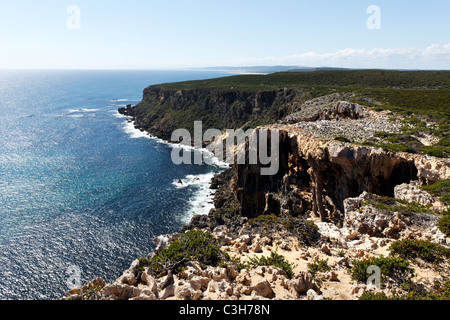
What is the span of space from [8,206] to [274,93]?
305 feet

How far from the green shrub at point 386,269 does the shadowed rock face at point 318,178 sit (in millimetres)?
15890

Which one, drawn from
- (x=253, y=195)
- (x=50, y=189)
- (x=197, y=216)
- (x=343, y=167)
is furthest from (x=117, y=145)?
(x=343, y=167)

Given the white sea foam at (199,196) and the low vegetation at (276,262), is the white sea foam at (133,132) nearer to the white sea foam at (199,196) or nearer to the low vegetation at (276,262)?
the white sea foam at (199,196)

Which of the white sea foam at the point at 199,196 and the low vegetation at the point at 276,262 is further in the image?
the white sea foam at the point at 199,196

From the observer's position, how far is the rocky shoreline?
47.9 ft

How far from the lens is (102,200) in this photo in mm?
61969

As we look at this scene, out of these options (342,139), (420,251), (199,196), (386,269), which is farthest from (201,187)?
(386,269)

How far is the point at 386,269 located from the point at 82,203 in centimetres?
6095

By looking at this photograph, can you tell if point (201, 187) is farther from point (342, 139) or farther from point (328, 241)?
point (328, 241)

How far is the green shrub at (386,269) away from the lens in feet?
49.6

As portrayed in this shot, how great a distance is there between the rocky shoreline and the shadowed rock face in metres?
0.13

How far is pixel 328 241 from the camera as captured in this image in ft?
68.9

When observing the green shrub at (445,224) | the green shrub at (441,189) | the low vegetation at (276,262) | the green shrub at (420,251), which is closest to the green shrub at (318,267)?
the low vegetation at (276,262)

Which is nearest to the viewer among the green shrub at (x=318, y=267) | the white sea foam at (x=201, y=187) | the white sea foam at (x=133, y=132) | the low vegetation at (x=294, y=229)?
the green shrub at (x=318, y=267)
